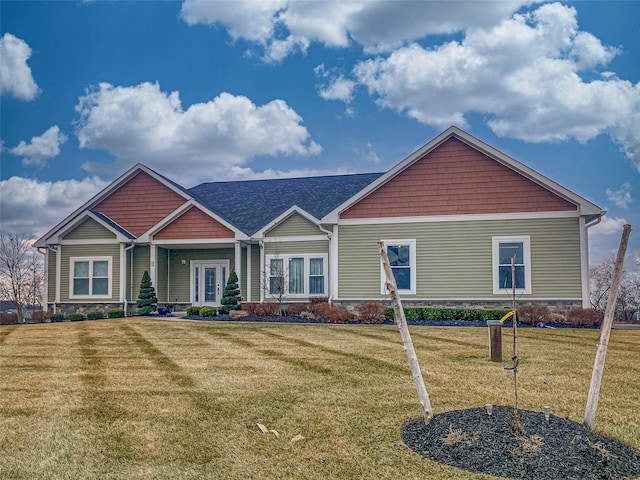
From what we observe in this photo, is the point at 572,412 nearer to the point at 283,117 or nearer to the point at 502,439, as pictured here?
the point at 502,439

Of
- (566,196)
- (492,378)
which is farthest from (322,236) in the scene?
(492,378)

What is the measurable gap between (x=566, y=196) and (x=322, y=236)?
8554 millimetres

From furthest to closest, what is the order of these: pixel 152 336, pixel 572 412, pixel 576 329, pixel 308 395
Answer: pixel 576 329
pixel 152 336
pixel 308 395
pixel 572 412

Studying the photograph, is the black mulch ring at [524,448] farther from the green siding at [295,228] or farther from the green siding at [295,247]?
the green siding at [295,228]

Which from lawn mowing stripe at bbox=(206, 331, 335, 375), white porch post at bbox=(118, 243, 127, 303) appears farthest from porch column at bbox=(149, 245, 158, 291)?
lawn mowing stripe at bbox=(206, 331, 335, 375)

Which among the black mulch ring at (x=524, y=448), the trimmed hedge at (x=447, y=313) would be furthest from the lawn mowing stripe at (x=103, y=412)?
the trimmed hedge at (x=447, y=313)

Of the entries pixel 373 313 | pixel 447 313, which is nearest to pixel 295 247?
pixel 373 313

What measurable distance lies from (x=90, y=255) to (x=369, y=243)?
11888 millimetres

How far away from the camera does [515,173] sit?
1828 centimetres

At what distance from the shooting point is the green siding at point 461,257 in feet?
58.3

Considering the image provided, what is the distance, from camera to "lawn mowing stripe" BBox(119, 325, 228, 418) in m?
6.62

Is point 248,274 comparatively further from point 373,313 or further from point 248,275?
point 373,313

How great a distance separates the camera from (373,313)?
16.7 m

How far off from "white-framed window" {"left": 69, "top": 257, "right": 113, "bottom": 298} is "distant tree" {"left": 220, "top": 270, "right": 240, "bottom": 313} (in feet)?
18.2
